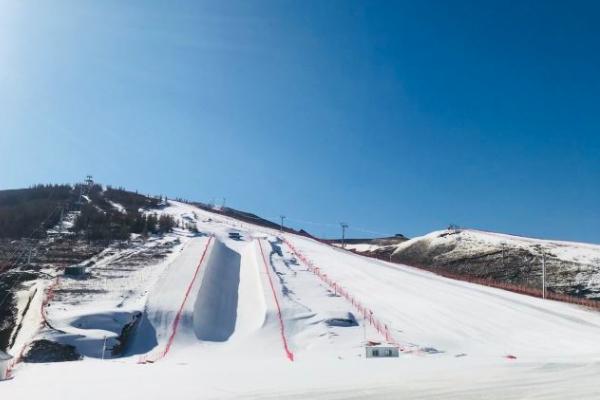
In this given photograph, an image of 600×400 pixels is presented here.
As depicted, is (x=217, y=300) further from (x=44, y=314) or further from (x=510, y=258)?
(x=510, y=258)

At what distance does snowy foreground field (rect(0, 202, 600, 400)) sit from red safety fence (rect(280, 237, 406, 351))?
0.22m

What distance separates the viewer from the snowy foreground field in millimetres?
12352

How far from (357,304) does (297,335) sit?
24.1 feet

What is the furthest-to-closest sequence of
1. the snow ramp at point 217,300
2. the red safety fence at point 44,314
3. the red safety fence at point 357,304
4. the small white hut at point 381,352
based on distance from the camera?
the snow ramp at point 217,300, the red safety fence at point 357,304, the small white hut at point 381,352, the red safety fence at point 44,314

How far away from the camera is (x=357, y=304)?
32938 mm

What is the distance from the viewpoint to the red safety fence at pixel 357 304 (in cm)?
2586

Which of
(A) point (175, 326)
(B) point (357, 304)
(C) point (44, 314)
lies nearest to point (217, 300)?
(A) point (175, 326)

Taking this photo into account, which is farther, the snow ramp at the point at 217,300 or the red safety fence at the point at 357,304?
the snow ramp at the point at 217,300

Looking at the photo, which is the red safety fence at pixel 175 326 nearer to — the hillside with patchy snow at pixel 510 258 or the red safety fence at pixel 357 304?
the red safety fence at pixel 357 304

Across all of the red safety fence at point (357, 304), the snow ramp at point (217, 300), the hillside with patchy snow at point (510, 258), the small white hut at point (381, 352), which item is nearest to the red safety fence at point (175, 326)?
the snow ramp at point (217, 300)

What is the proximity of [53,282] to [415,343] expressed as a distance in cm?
2250

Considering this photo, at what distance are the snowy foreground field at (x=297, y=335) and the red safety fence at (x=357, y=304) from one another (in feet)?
0.73

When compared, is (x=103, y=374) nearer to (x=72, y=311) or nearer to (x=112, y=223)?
(x=72, y=311)

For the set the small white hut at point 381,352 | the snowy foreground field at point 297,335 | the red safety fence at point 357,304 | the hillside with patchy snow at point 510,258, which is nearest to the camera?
the snowy foreground field at point 297,335
